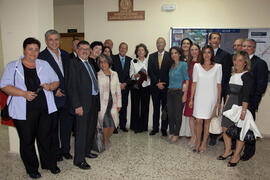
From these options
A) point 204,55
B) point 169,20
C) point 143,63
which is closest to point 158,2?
point 169,20

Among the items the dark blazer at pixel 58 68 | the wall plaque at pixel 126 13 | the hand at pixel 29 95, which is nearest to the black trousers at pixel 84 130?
the dark blazer at pixel 58 68

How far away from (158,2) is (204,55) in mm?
1762

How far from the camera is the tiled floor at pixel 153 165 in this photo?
271 cm

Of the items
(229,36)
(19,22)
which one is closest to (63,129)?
(19,22)

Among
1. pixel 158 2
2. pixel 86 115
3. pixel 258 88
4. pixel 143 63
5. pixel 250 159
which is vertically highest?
pixel 158 2

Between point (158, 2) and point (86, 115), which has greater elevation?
point (158, 2)

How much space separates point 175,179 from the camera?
2.64m

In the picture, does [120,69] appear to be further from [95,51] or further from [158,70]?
[95,51]

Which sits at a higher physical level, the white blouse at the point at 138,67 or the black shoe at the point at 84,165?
the white blouse at the point at 138,67

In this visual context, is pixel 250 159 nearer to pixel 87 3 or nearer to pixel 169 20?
pixel 169 20

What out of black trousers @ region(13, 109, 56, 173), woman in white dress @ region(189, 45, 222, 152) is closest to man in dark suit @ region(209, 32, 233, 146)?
woman in white dress @ region(189, 45, 222, 152)

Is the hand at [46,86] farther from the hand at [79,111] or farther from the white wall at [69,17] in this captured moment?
the white wall at [69,17]

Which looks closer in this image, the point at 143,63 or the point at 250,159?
the point at 250,159

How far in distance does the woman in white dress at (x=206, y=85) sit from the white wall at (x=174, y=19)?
1361 millimetres
